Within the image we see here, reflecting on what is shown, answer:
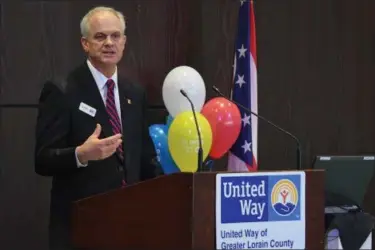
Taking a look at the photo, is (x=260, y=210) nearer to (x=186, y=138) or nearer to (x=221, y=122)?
(x=186, y=138)

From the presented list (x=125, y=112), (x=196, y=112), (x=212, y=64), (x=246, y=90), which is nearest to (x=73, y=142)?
(x=125, y=112)

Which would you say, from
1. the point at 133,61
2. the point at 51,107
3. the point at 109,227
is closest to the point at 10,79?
the point at 133,61

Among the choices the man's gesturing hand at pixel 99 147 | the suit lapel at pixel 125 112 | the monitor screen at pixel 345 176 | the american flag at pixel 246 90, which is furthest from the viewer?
the american flag at pixel 246 90

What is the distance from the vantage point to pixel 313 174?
75.5 inches

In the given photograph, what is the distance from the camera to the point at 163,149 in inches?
115

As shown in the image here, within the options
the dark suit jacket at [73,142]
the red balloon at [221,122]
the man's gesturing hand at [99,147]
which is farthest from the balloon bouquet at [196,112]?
the man's gesturing hand at [99,147]

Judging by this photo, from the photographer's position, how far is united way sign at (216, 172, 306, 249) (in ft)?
5.86

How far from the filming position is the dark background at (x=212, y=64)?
3.49 m

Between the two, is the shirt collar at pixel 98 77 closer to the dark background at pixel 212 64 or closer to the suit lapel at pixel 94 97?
the suit lapel at pixel 94 97

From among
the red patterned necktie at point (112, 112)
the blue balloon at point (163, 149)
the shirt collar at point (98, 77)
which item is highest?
the shirt collar at point (98, 77)

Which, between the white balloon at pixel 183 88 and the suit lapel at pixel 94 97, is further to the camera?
the white balloon at pixel 183 88

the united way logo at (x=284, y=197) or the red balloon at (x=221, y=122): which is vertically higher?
the red balloon at (x=221, y=122)

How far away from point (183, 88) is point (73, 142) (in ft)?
1.94

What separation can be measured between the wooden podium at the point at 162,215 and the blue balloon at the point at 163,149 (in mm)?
828
